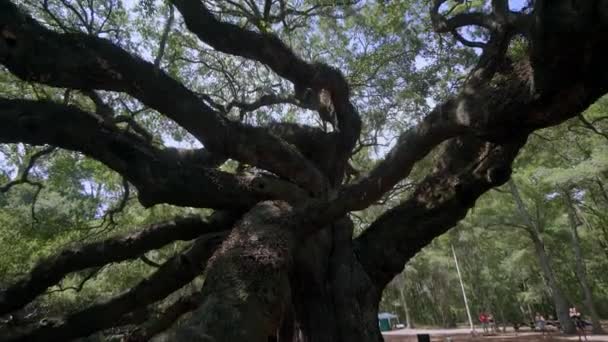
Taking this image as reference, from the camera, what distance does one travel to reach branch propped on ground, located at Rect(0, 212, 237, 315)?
465cm

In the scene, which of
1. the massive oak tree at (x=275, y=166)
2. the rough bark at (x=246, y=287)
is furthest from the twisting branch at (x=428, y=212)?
the rough bark at (x=246, y=287)

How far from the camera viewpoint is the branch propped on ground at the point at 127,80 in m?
3.41

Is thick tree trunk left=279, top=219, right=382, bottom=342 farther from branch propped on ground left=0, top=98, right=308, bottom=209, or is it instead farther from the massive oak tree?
branch propped on ground left=0, top=98, right=308, bottom=209

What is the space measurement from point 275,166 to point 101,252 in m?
2.49

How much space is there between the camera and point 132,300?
491cm

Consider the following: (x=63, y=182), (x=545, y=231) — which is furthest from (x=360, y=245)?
(x=545, y=231)

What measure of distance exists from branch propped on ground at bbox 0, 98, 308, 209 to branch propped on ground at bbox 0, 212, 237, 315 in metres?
0.55

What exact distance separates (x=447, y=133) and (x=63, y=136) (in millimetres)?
4036

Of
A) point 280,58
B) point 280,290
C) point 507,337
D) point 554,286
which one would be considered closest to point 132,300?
point 280,290

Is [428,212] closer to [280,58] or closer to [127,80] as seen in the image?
[280,58]

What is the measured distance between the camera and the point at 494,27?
4746 millimetres

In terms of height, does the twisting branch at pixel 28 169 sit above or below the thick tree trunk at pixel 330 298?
above

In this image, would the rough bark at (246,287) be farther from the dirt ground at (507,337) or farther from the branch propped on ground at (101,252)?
the dirt ground at (507,337)

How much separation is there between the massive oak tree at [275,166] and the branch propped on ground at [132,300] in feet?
0.06
